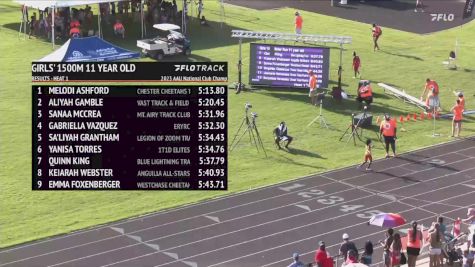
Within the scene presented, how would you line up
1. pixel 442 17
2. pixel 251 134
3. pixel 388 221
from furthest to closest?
pixel 442 17 < pixel 251 134 < pixel 388 221

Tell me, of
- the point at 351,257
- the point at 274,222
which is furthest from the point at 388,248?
the point at 274,222

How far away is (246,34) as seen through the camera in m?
39.2

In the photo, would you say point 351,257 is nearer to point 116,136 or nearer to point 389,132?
point 116,136

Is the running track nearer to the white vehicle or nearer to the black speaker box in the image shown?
the black speaker box

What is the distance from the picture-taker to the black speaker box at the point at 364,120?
1353 inches

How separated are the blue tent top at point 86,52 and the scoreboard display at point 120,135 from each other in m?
18.2

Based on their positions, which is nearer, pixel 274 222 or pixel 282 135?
pixel 274 222

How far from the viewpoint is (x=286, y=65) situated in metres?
39.2

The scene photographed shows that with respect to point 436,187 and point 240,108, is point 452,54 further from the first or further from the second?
point 436,187

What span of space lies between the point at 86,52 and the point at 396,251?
66.5 ft

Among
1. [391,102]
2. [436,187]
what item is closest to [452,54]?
[391,102]

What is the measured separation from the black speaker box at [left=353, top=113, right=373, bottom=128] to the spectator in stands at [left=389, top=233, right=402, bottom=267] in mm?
12231

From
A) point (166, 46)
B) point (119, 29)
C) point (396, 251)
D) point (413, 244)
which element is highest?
point (119, 29)

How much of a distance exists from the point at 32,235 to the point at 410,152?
514 inches
